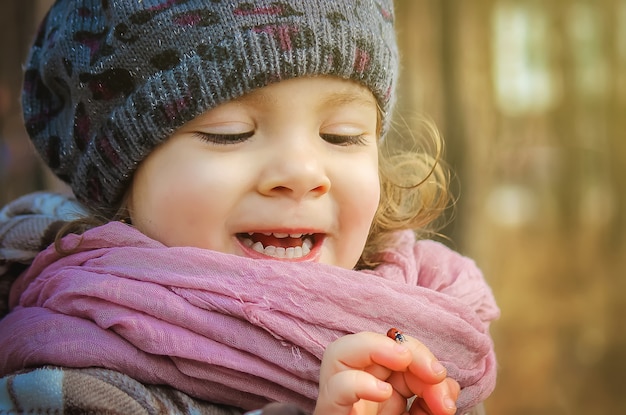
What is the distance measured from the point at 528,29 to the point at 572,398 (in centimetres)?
243

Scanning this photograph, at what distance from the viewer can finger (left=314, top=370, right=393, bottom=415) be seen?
3.22ft

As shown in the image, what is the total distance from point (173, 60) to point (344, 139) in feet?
1.02

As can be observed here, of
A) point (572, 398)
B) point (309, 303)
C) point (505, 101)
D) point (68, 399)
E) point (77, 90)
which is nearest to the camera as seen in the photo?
point (68, 399)

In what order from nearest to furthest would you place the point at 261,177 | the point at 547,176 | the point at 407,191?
the point at 261,177, the point at 407,191, the point at 547,176

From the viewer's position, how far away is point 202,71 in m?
1.22

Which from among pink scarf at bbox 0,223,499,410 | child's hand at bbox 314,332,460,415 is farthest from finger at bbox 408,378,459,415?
pink scarf at bbox 0,223,499,410

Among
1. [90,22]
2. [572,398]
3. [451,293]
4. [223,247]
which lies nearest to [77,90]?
[90,22]

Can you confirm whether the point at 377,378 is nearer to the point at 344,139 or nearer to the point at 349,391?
the point at 349,391

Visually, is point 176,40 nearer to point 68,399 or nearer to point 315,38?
point 315,38

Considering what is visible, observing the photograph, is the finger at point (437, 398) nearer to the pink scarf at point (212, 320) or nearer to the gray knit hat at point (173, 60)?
the pink scarf at point (212, 320)

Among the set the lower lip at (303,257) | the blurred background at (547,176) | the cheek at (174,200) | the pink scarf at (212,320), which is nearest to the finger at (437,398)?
the pink scarf at (212,320)

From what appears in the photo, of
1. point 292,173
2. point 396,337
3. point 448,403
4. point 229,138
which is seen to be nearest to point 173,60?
point 229,138

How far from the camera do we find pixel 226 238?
1.25 metres

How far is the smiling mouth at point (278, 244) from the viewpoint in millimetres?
1273
